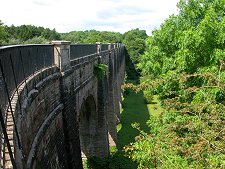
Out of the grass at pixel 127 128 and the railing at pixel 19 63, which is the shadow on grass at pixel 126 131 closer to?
the grass at pixel 127 128

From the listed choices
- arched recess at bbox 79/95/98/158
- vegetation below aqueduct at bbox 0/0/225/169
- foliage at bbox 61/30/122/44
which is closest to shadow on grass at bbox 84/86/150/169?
vegetation below aqueduct at bbox 0/0/225/169

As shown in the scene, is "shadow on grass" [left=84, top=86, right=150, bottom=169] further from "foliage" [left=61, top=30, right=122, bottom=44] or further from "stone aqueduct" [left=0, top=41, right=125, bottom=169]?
"foliage" [left=61, top=30, right=122, bottom=44]

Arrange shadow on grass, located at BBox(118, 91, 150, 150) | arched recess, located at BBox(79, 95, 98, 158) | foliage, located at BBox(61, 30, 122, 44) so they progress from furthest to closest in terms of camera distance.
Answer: foliage, located at BBox(61, 30, 122, 44) < shadow on grass, located at BBox(118, 91, 150, 150) < arched recess, located at BBox(79, 95, 98, 158)

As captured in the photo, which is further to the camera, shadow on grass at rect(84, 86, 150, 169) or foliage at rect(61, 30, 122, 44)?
foliage at rect(61, 30, 122, 44)

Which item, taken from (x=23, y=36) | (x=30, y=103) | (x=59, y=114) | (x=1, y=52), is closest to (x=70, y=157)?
(x=59, y=114)

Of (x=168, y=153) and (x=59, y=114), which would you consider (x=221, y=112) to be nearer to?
(x=168, y=153)

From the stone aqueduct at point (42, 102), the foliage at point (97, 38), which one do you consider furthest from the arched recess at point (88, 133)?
the foliage at point (97, 38)

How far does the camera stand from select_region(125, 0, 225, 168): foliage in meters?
7.82

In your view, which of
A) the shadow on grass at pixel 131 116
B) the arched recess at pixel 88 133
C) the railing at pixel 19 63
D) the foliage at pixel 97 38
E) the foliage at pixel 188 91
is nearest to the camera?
the railing at pixel 19 63

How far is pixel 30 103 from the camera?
7070 millimetres

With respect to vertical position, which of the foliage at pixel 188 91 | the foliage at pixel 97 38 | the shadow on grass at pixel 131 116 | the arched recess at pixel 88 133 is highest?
the foliage at pixel 97 38

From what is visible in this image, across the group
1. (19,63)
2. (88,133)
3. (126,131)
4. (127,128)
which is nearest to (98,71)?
(88,133)

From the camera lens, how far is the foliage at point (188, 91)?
7816 millimetres

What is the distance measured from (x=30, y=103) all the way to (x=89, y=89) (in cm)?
939
